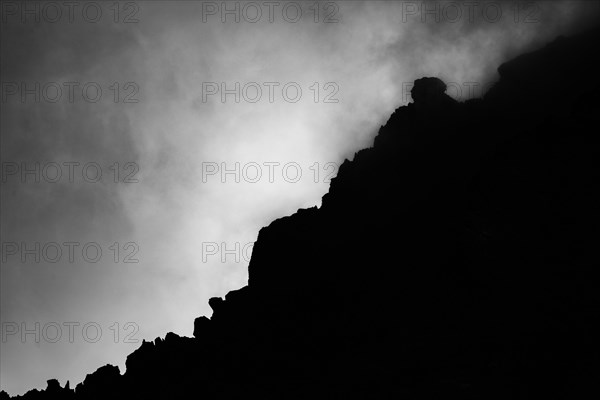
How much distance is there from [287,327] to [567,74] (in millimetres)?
80600

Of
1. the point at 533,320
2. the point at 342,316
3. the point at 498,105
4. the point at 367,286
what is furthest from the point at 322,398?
the point at 498,105

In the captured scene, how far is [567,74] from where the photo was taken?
10156 cm

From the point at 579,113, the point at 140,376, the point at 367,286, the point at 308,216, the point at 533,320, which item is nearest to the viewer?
the point at 533,320

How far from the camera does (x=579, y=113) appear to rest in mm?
74750

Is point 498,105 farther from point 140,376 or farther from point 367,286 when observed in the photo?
point 140,376

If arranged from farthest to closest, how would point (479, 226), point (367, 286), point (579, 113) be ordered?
point (367, 286) < point (579, 113) < point (479, 226)

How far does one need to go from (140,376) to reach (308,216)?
44.4 meters

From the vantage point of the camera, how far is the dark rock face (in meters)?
59.2

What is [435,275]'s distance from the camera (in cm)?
7044

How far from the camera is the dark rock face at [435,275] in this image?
59219 millimetres

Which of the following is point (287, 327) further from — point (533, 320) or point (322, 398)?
point (533, 320)

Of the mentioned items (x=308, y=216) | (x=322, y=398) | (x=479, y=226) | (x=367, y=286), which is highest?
(x=308, y=216)

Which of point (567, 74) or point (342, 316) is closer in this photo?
point (342, 316)

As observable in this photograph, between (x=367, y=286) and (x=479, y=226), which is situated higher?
(x=479, y=226)
